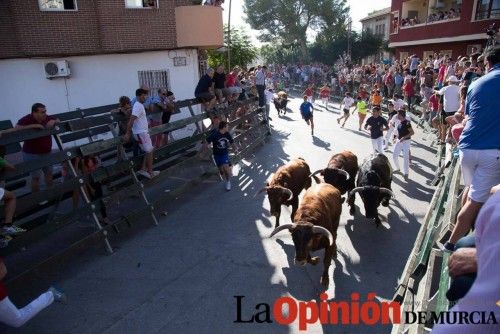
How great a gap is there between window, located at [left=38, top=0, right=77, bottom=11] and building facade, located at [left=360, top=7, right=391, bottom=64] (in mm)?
38428

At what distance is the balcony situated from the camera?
1563 centimetres

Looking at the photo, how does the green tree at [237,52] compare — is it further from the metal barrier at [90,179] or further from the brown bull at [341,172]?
the brown bull at [341,172]

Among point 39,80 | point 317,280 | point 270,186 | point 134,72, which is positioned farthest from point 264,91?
point 317,280

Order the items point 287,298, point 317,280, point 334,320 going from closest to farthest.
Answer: point 334,320, point 287,298, point 317,280

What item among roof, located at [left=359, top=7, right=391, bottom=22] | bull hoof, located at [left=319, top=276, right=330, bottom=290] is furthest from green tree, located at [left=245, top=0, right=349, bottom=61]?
bull hoof, located at [left=319, top=276, right=330, bottom=290]

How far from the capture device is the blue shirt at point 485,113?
3979 mm

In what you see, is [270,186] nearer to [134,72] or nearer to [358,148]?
[358,148]

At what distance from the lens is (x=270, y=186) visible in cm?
798

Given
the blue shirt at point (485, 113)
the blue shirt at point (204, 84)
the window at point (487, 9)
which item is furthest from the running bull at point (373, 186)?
the window at point (487, 9)

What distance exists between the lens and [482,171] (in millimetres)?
4215

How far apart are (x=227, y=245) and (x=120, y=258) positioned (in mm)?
1822

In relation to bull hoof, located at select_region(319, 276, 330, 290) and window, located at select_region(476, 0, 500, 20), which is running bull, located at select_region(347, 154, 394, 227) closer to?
bull hoof, located at select_region(319, 276, 330, 290)

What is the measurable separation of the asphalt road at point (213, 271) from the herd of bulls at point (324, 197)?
0.39 metres

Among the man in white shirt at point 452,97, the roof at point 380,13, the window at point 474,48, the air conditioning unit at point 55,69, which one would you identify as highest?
the roof at point 380,13
